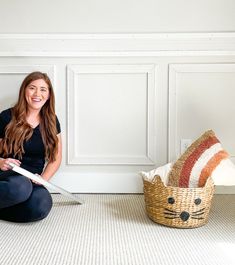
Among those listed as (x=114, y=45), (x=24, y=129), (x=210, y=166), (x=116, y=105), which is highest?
(x=114, y=45)

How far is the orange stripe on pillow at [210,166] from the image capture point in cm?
146

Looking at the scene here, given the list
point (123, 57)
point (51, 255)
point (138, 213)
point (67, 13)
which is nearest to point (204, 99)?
point (123, 57)

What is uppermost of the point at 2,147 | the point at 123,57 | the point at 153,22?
the point at 153,22

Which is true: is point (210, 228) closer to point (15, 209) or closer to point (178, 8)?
point (15, 209)

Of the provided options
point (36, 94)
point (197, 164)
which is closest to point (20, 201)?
point (36, 94)

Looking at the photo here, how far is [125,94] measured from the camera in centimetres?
194

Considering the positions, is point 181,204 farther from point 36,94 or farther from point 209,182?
point 36,94

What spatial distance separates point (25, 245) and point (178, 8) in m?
1.43

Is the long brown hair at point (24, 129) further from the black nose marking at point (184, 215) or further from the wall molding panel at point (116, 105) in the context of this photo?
the black nose marking at point (184, 215)

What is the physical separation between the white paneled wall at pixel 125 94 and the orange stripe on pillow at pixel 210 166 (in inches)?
17.8

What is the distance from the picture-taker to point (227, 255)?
1144 mm

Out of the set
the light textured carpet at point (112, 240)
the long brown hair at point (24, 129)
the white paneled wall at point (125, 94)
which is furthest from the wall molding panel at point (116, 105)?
the light textured carpet at point (112, 240)

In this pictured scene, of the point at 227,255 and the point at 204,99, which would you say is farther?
the point at 204,99

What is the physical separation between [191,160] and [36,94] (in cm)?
79
